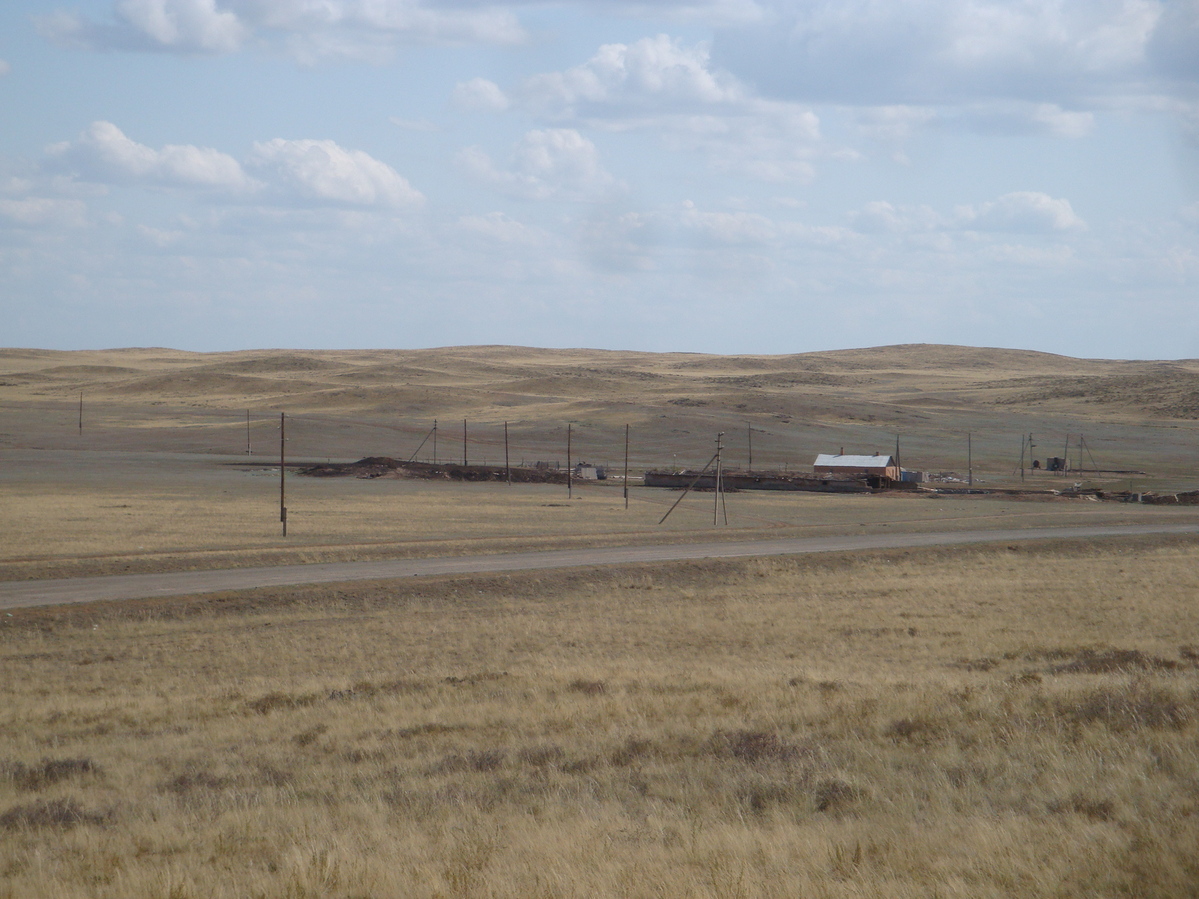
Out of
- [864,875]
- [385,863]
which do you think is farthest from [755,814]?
[385,863]

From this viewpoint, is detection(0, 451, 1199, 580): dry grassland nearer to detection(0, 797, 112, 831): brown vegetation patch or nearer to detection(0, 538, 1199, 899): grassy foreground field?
detection(0, 538, 1199, 899): grassy foreground field

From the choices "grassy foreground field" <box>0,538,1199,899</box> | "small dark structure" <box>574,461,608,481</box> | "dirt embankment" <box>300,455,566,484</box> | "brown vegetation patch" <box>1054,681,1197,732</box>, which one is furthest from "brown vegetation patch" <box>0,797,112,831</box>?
"small dark structure" <box>574,461,608,481</box>

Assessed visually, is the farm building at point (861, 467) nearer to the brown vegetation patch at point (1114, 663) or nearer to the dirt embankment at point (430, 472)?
the dirt embankment at point (430, 472)

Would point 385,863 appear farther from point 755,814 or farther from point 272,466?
point 272,466

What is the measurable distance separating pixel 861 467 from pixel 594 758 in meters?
81.6

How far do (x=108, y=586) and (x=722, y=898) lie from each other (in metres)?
27.0

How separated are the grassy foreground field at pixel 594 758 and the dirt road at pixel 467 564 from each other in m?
3.09

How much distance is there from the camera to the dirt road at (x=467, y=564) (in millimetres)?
28828

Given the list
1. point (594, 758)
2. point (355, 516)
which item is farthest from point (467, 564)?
point (594, 758)

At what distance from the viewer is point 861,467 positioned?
9050cm

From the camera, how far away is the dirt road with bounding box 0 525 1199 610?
2883cm

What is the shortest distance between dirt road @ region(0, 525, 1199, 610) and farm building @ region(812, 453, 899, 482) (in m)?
35.9

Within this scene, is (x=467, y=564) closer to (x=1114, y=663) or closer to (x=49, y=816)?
(x=1114, y=663)

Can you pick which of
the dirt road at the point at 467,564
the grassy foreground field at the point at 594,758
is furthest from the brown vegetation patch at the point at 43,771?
the dirt road at the point at 467,564
